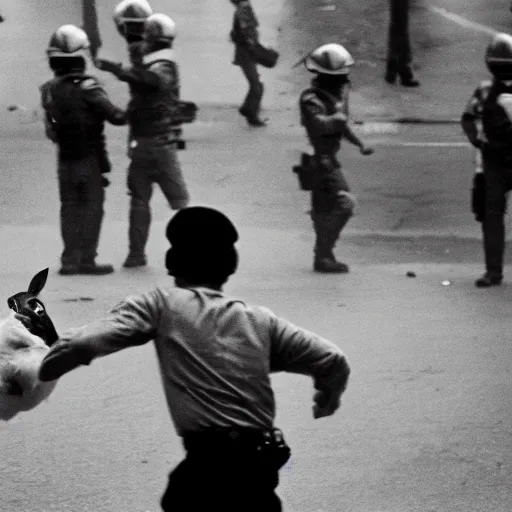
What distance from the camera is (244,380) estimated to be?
4.00 metres

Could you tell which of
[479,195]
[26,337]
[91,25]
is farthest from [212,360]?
[91,25]

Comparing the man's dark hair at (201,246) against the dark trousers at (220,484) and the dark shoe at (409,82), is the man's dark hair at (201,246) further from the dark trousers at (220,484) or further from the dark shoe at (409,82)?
the dark shoe at (409,82)

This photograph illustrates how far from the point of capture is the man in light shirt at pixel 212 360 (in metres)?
3.95

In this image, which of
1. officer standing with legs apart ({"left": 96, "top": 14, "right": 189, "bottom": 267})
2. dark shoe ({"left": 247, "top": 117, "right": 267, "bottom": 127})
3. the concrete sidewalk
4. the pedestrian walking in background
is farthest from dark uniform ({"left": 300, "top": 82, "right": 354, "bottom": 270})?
the pedestrian walking in background

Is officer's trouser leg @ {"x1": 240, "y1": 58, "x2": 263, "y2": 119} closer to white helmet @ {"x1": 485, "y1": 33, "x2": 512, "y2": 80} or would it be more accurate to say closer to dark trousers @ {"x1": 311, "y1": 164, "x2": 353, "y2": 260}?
dark trousers @ {"x1": 311, "y1": 164, "x2": 353, "y2": 260}

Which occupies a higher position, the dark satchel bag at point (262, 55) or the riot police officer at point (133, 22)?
the riot police officer at point (133, 22)

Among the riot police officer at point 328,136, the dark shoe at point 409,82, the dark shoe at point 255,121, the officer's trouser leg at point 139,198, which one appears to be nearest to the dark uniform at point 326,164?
the riot police officer at point 328,136

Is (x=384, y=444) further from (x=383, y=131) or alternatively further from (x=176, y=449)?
(x=383, y=131)

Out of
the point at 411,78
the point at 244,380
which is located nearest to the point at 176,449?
the point at 244,380

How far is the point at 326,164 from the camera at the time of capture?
35.0 ft

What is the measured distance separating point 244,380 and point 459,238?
9.05m

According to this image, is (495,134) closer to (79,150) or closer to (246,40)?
(79,150)

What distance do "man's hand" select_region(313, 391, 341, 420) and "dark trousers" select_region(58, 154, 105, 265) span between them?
21.4 feet

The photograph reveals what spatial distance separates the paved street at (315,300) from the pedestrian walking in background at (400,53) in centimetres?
33
